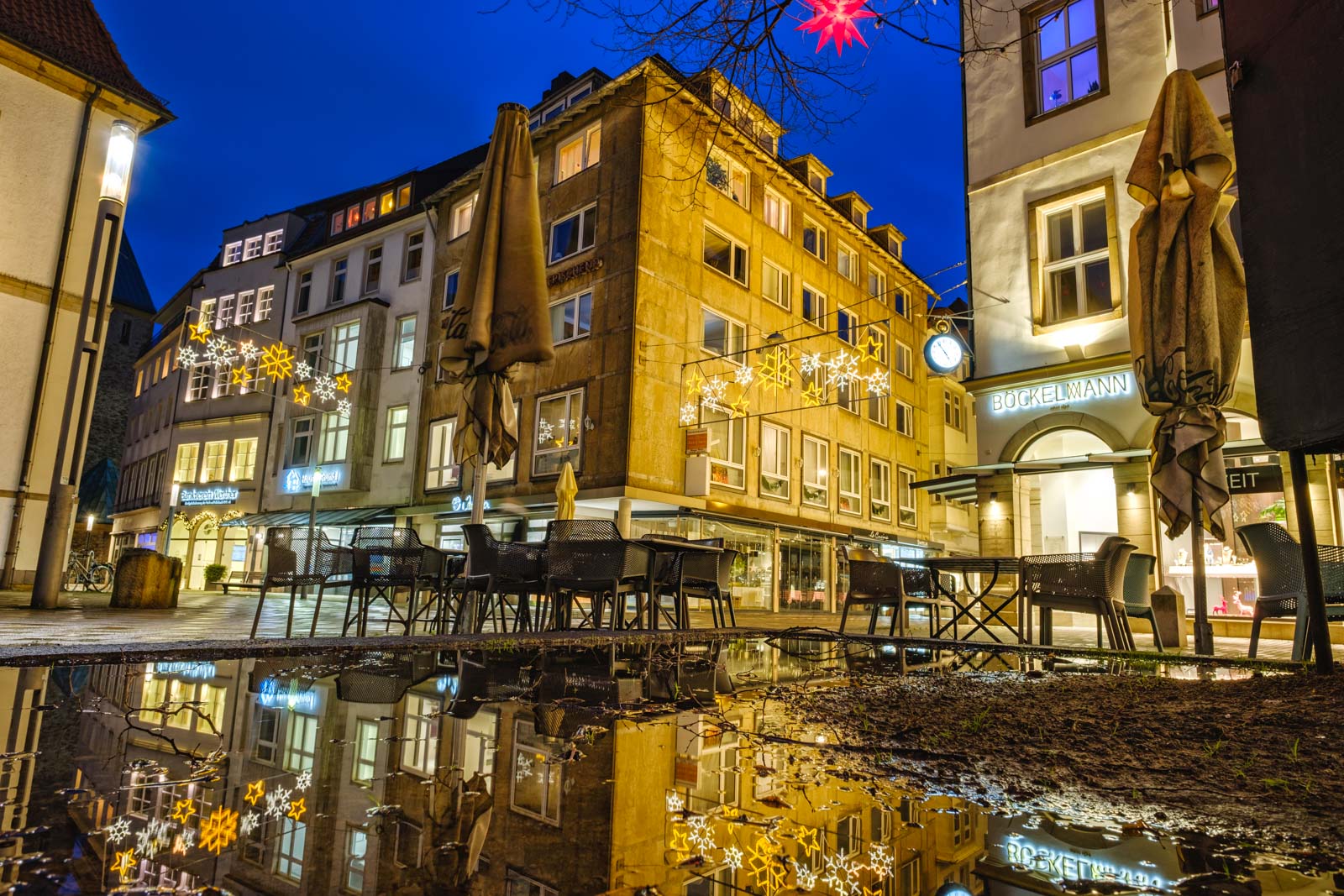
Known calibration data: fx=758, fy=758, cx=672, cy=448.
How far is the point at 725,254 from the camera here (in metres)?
21.3

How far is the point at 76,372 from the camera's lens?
10.6 metres

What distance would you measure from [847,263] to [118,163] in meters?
21.4

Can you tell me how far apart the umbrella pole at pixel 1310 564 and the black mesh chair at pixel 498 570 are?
482 cm

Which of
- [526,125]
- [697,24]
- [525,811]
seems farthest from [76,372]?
[525,811]

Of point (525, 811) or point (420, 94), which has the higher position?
point (420, 94)

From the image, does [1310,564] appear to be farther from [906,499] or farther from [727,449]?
[906,499]

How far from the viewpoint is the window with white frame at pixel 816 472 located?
2264 centimetres

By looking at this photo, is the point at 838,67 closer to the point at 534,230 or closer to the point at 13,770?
the point at 534,230

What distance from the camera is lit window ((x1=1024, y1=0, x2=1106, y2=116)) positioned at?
11.8 meters

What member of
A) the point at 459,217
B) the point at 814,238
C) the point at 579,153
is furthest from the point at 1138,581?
the point at 459,217

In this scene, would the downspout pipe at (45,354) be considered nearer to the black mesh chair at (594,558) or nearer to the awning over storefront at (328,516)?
the awning over storefront at (328,516)

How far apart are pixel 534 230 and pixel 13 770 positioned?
539cm

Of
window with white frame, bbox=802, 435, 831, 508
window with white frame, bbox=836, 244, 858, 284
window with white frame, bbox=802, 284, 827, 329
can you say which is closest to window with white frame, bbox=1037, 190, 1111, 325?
window with white frame, bbox=802, 435, 831, 508

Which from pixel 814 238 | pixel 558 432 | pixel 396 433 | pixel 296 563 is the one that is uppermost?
pixel 814 238
